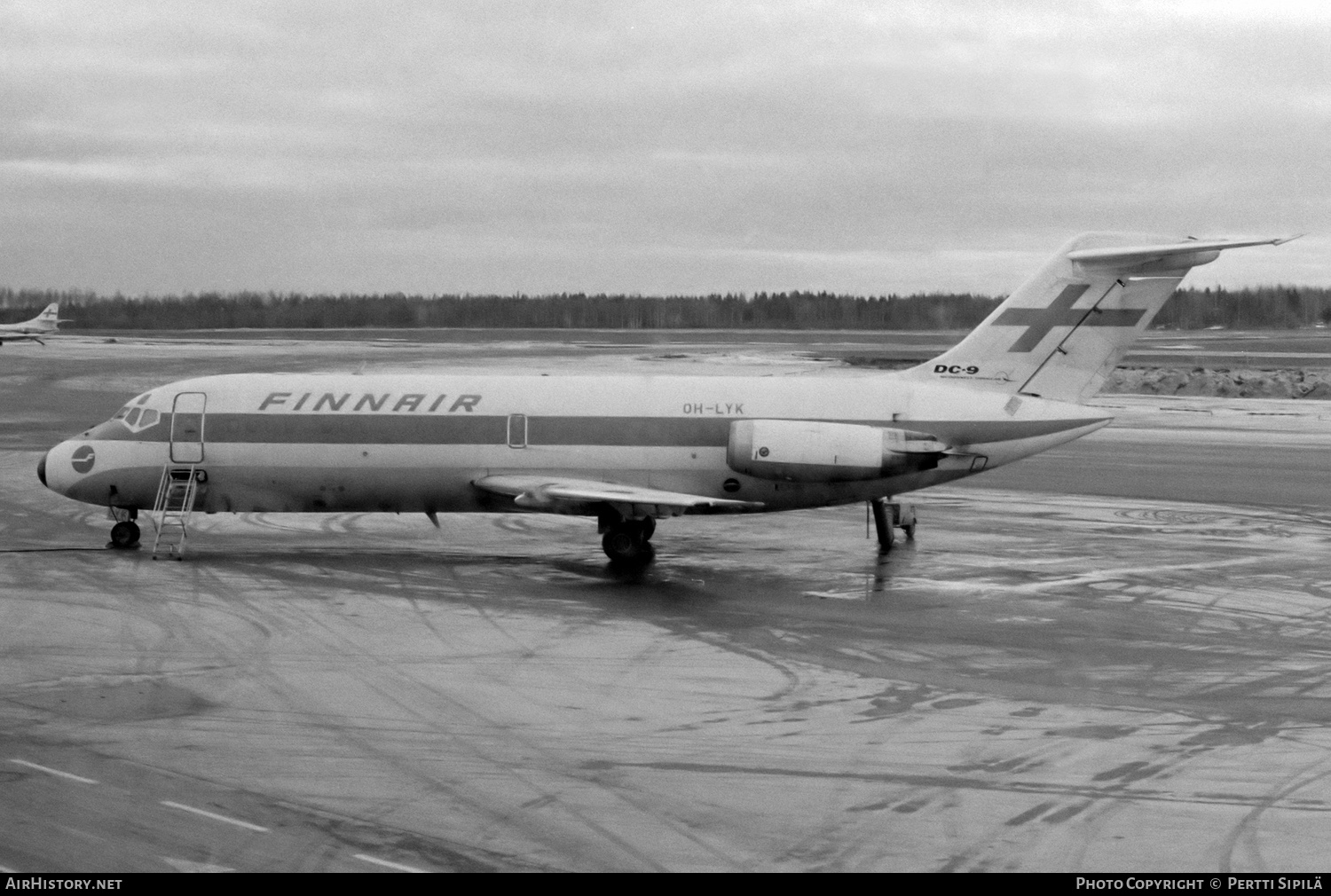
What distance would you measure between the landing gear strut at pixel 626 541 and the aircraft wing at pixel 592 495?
19.3 inches

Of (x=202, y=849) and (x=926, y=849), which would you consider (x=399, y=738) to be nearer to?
(x=202, y=849)

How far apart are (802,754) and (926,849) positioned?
102 inches

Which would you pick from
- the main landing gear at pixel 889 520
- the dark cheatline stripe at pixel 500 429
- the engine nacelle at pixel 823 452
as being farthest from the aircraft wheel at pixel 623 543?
the main landing gear at pixel 889 520

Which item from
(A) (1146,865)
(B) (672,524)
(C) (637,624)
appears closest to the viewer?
(A) (1146,865)

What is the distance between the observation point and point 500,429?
958 inches

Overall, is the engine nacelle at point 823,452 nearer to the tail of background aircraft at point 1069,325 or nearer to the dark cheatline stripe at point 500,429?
the dark cheatline stripe at point 500,429

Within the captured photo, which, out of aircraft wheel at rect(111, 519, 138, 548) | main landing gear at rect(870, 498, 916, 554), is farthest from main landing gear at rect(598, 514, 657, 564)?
aircraft wheel at rect(111, 519, 138, 548)

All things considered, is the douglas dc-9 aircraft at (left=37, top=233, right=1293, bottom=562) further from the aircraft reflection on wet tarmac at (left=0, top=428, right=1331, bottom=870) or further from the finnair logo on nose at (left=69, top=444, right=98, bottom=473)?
the aircraft reflection on wet tarmac at (left=0, top=428, right=1331, bottom=870)

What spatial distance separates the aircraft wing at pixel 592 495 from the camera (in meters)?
22.4

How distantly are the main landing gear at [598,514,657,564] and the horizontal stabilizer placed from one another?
1.93 feet

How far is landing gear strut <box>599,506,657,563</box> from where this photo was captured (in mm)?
23625

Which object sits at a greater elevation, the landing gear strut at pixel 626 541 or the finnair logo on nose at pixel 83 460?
the finnair logo on nose at pixel 83 460
